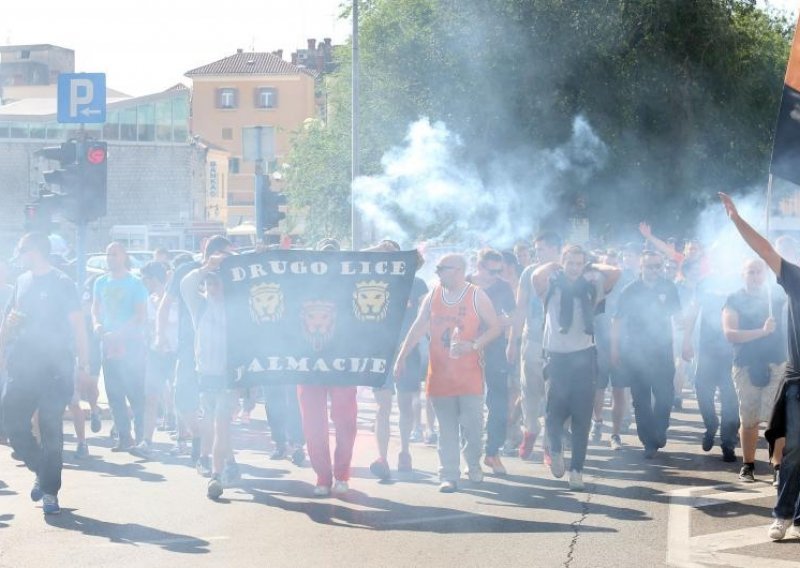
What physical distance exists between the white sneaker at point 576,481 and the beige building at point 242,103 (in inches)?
3330

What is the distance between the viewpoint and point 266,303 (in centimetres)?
1077

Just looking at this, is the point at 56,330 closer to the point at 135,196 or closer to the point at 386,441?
the point at 386,441

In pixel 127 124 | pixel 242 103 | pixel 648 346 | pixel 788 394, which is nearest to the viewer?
pixel 788 394

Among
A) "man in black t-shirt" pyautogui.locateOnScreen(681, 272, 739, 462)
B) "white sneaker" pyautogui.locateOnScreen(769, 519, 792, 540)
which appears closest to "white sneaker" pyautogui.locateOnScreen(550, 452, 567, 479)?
"man in black t-shirt" pyautogui.locateOnScreen(681, 272, 739, 462)

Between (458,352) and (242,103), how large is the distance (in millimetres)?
86944

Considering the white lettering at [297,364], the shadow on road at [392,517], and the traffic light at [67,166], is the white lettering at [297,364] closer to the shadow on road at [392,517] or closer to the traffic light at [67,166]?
the shadow on road at [392,517]

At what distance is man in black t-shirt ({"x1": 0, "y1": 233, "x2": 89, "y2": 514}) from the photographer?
9.82 metres

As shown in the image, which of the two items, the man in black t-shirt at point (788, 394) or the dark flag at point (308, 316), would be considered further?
the dark flag at point (308, 316)

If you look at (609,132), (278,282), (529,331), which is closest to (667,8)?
(609,132)

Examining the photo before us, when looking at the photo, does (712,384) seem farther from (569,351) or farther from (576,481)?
(576,481)

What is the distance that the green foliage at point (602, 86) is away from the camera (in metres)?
31.4

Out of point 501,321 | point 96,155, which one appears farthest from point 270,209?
point 501,321

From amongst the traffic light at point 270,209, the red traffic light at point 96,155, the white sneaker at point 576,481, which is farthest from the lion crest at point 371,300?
the traffic light at point 270,209

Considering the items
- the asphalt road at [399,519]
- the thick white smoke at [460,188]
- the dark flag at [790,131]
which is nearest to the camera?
the asphalt road at [399,519]
